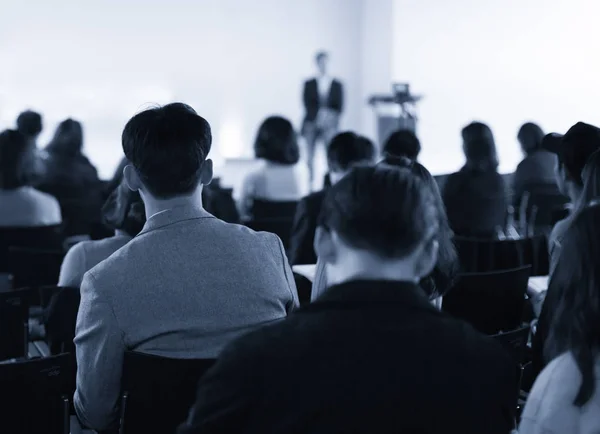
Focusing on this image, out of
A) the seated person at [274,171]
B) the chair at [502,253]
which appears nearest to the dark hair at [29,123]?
the seated person at [274,171]

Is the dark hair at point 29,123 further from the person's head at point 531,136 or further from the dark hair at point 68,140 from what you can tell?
the person's head at point 531,136

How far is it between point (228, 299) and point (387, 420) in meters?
0.82

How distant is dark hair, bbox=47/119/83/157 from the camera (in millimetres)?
5918

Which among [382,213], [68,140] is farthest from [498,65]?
[382,213]

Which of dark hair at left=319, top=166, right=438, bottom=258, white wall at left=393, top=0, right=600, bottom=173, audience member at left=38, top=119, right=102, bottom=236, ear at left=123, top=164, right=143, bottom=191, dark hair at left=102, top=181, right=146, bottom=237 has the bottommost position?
audience member at left=38, top=119, right=102, bottom=236

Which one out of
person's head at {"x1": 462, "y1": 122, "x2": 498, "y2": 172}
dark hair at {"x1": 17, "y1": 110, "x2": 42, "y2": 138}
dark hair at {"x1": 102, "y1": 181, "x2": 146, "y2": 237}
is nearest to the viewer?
dark hair at {"x1": 102, "y1": 181, "x2": 146, "y2": 237}

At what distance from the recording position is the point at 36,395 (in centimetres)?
196

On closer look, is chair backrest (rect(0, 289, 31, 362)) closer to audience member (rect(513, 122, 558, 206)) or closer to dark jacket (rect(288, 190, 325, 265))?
dark jacket (rect(288, 190, 325, 265))

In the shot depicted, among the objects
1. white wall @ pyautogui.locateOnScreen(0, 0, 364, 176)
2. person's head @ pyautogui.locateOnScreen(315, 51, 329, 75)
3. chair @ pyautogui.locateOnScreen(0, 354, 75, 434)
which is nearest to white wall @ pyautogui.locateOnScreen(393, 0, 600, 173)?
person's head @ pyautogui.locateOnScreen(315, 51, 329, 75)

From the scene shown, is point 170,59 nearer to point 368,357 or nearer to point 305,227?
point 305,227

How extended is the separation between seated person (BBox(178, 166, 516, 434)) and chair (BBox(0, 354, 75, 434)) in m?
0.88

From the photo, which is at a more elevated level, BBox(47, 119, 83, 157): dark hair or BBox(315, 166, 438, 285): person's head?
BBox(315, 166, 438, 285): person's head

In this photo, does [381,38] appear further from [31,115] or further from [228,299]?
[228,299]

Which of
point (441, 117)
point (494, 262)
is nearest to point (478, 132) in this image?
point (494, 262)
